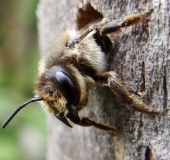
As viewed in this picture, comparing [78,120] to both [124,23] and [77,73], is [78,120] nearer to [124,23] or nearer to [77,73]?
[77,73]

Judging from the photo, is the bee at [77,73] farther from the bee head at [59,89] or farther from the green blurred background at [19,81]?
the green blurred background at [19,81]

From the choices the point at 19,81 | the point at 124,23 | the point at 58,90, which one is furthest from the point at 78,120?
the point at 19,81

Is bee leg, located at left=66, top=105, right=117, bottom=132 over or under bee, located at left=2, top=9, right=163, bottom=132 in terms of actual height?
under

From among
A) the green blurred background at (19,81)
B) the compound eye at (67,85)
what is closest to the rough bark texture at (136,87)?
the compound eye at (67,85)

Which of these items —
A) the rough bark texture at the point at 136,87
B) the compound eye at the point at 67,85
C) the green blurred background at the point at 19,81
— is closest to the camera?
the rough bark texture at the point at 136,87

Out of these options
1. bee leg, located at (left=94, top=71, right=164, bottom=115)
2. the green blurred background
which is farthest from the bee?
the green blurred background

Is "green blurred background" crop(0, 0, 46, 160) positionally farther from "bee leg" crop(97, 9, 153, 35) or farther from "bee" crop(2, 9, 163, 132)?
"bee leg" crop(97, 9, 153, 35)

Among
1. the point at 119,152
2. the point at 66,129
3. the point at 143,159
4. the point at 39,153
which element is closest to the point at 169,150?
the point at 143,159
